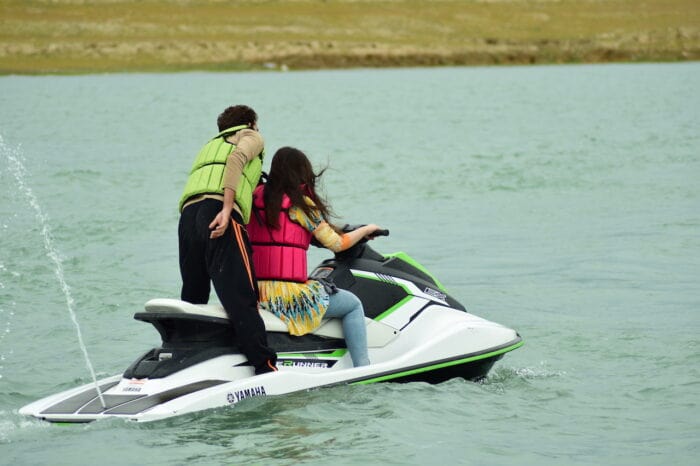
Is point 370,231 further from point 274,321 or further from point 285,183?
point 274,321

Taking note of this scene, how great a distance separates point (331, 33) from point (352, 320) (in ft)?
269

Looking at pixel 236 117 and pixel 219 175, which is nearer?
pixel 219 175

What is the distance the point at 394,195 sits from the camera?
73.2 ft

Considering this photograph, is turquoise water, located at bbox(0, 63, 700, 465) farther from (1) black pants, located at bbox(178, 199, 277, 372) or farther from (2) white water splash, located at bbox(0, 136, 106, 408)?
(1) black pants, located at bbox(178, 199, 277, 372)

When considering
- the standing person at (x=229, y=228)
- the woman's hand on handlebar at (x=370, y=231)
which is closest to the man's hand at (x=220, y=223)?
the standing person at (x=229, y=228)

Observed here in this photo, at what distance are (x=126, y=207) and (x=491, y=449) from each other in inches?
567

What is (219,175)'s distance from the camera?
7.70 metres

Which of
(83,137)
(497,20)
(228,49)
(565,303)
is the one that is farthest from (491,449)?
(497,20)

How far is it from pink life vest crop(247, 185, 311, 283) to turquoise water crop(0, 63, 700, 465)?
78 centimetres

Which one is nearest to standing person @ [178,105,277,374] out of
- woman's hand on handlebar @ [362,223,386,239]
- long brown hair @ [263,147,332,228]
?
Result: long brown hair @ [263,147,332,228]

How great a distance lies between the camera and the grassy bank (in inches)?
3169

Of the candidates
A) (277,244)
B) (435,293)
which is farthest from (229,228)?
(435,293)

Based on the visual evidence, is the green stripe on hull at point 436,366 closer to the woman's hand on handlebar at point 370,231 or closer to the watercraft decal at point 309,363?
the watercraft decal at point 309,363

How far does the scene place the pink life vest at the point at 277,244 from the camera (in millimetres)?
7914
